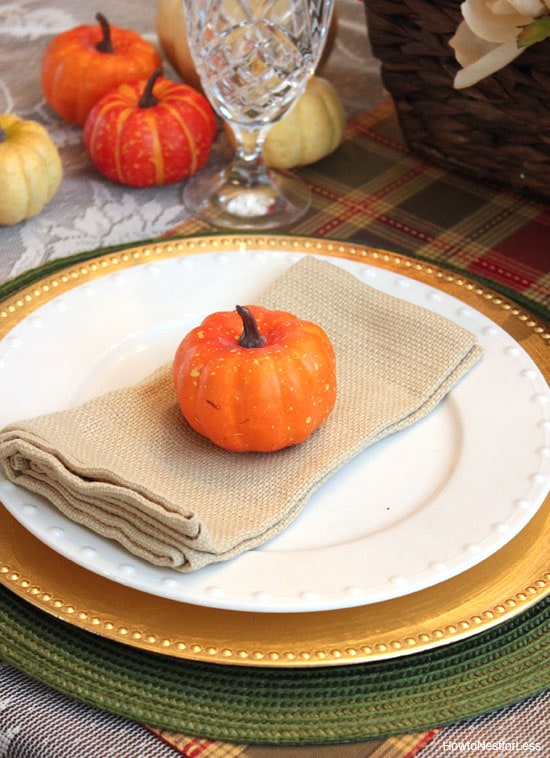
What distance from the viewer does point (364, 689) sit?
0.64 m

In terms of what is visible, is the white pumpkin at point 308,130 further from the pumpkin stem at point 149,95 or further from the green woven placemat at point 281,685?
the green woven placemat at point 281,685

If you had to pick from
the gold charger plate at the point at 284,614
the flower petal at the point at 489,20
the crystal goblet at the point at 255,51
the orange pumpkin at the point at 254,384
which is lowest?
the gold charger plate at the point at 284,614

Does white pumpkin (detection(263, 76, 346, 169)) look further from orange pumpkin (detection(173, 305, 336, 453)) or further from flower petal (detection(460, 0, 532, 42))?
orange pumpkin (detection(173, 305, 336, 453))

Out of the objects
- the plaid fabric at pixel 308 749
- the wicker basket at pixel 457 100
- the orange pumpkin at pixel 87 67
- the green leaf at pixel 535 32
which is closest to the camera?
the plaid fabric at pixel 308 749

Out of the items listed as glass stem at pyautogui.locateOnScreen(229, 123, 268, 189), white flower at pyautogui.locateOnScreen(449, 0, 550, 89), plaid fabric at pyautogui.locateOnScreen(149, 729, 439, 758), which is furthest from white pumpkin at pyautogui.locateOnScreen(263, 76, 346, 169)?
plaid fabric at pyautogui.locateOnScreen(149, 729, 439, 758)

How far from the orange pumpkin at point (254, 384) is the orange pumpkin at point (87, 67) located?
653 mm

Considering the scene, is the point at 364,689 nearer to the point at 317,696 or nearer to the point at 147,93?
the point at 317,696

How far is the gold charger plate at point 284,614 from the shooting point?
632mm

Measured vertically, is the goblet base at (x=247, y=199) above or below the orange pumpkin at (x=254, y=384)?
below

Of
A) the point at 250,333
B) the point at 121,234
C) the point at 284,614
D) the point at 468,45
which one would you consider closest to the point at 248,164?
the point at 121,234

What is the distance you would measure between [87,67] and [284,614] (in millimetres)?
869

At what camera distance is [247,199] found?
1194mm

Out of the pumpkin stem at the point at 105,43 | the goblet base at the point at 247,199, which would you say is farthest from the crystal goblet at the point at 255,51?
the pumpkin stem at the point at 105,43

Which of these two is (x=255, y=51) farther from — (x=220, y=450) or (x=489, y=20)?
(x=220, y=450)
